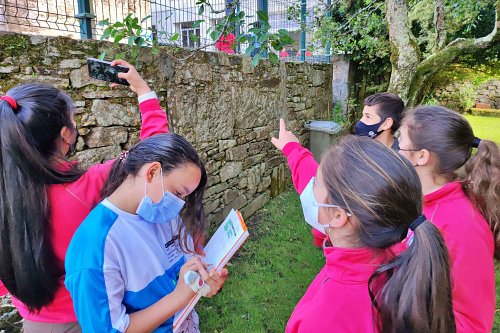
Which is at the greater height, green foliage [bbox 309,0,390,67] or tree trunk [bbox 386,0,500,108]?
green foliage [bbox 309,0,390,67]

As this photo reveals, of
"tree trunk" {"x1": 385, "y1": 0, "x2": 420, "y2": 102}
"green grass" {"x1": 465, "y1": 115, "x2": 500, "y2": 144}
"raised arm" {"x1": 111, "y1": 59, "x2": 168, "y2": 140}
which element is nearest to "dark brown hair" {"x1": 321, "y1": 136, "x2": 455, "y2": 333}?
"raised arm" {"x1": 111, "y1": 59, "x2": 168, "y2": 140}

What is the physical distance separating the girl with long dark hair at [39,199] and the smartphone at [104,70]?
502mm

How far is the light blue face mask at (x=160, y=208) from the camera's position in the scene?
1.29m

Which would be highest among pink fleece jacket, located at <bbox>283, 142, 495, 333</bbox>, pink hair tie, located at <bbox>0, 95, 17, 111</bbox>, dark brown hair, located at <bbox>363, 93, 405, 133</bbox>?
pink hair tie, located at <bbox>0, 95, 17, 111</bbox>

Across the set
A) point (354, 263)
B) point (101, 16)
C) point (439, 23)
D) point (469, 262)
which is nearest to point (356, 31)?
point (439, 23)

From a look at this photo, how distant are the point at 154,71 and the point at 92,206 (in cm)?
175

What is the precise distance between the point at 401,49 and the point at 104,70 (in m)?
4.32

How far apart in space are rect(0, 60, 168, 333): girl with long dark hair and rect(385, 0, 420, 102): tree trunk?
458cm

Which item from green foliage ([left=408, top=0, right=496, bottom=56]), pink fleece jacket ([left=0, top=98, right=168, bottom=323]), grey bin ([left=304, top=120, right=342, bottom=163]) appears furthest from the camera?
green foliage ([left=408, top=0, right=496, bottom=56])

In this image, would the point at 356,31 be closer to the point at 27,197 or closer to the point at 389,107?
the point at 389,107

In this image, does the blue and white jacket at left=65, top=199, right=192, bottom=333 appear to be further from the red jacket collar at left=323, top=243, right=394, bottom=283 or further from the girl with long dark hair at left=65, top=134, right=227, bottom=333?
A: the red jacket collar at left=323, top=243, right=394, bottom=283

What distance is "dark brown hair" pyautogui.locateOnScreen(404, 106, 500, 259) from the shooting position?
4.86ft

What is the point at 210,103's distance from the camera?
138 inches

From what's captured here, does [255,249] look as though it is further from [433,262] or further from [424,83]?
[424,83]
